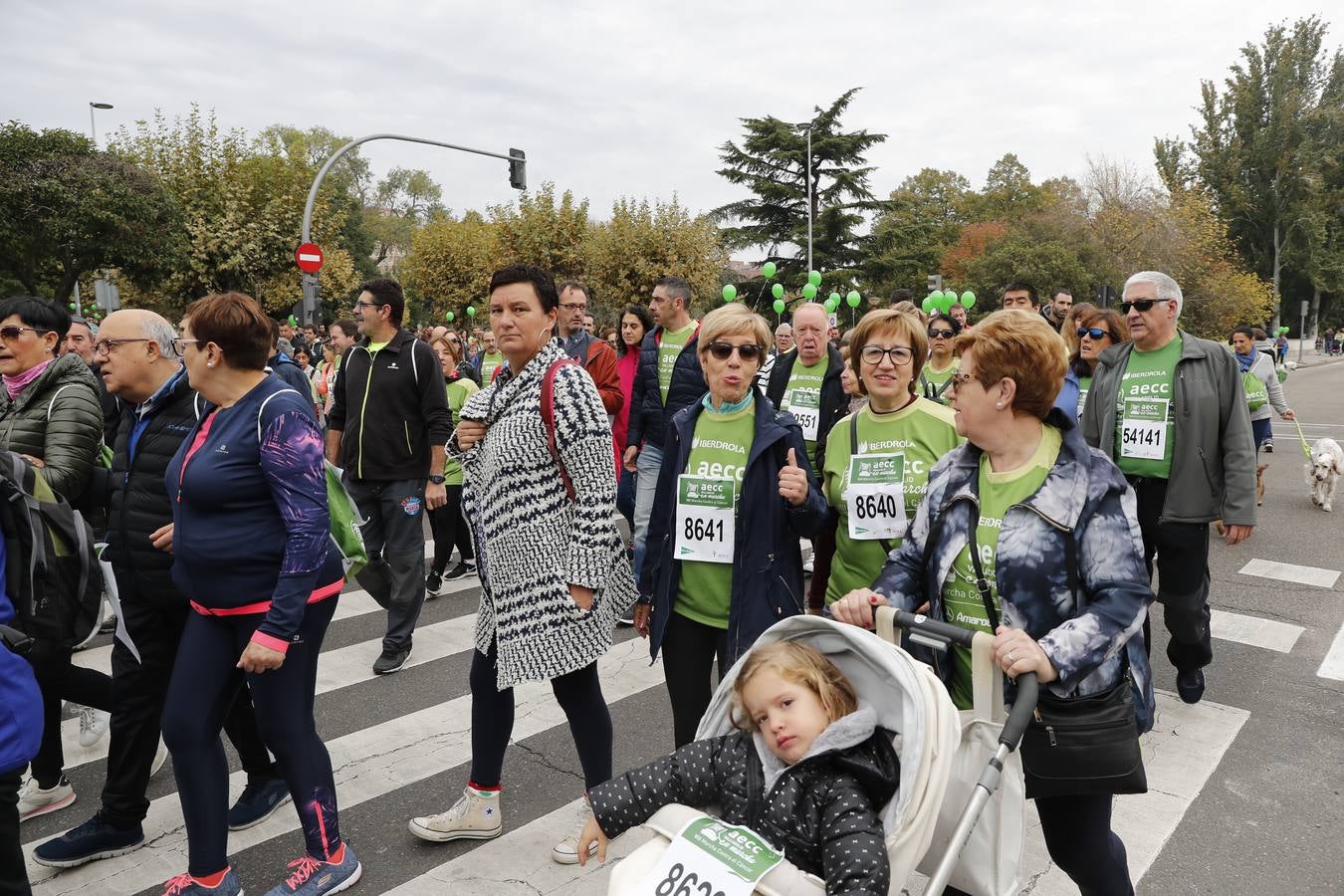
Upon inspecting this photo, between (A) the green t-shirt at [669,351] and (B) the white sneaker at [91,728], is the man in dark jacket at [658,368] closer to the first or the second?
(A) the green t-shirt at [669,351]

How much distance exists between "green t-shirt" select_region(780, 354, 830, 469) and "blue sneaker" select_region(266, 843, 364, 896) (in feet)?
11.2

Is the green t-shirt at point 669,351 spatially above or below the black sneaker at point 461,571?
above

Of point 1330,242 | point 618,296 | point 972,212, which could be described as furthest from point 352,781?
point 972,212

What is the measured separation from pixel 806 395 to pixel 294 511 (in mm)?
3600

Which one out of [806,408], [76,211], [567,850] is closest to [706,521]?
[567,850]

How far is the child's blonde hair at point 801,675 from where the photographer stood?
2184 mm

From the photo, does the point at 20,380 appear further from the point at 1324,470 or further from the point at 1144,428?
the point at 1324,470

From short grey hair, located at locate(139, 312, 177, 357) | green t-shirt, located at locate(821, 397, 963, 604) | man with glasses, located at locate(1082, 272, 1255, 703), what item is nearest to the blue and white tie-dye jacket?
green t-shirt, located at locate(821, 397, 963, 604)

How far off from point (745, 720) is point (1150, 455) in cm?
350

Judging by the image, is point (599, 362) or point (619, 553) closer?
point (619, 553)

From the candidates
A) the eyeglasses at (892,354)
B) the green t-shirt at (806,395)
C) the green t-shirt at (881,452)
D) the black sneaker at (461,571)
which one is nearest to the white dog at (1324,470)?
the green t-shirt at (806,395)

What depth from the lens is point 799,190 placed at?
45969mm

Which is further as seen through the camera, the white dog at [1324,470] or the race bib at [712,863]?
the white dog at [1324,470]

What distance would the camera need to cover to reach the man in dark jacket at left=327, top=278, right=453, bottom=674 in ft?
18.5
